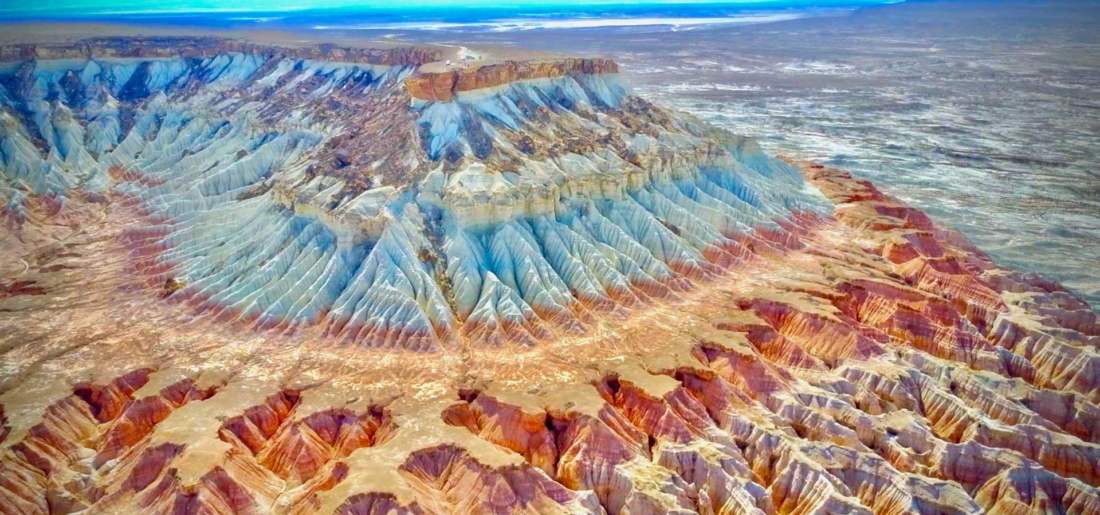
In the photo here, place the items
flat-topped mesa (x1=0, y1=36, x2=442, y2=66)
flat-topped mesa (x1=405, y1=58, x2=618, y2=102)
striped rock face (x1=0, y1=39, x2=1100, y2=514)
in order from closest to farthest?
striped rock face (x1=0, y1=39, x2=1100, y2=514)
flat-topped mesa (x1=405, y1=58, x2=618, y2=102)
flat-topped mesa (x1=0, y1=36, x2=442, y2=66)

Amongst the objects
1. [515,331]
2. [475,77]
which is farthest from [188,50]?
[515,331]

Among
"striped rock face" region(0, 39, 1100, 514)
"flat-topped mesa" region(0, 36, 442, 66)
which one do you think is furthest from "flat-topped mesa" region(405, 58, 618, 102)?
"flat-topped mesa" region(0, 36, 442, 66)

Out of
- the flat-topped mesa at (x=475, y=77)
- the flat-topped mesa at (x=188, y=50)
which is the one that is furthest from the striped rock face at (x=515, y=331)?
the flat-topped mesa at (x=188, y=50)

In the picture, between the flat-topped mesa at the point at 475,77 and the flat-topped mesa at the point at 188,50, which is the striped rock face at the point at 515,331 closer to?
the flat-topped mesa at the point at 475,77

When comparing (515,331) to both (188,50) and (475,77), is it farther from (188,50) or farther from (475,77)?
(188,50)

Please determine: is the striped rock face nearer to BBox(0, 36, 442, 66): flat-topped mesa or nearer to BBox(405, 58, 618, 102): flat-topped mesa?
BBox(405, 58, 618, 102): flat-topped mesa
